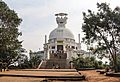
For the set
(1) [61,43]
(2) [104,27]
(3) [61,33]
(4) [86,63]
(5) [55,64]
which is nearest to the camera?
(2) [104,27]

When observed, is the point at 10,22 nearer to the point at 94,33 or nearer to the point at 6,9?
the point at 6,9

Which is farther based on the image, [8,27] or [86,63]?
[86,63]

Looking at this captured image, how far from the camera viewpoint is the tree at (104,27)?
91.7ft

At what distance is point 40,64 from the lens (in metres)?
55.0

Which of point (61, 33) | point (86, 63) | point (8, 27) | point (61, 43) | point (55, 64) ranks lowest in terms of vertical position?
point (86, 63)

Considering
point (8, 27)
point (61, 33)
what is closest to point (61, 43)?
point (61, 33)

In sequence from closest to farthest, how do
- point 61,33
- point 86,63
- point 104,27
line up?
point 104,27 < point 86,63 < point 61,33

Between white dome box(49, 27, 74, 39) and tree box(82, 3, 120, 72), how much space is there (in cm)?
5421

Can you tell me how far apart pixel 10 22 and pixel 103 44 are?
14.0 metres

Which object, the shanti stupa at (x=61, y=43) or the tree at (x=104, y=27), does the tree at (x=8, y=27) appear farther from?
the shanti stupa at (x=61, y=43)

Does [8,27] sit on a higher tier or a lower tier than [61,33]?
lower

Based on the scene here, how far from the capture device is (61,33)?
84.4 meters

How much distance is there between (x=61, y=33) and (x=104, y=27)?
56.4 meters

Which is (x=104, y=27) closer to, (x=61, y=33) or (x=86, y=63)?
(x=86, y=63)
